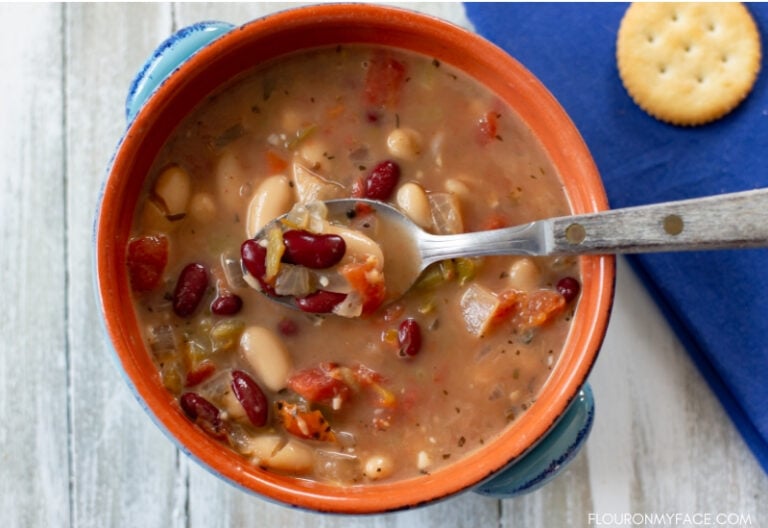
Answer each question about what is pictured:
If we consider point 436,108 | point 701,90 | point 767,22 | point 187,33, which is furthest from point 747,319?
point 187,33

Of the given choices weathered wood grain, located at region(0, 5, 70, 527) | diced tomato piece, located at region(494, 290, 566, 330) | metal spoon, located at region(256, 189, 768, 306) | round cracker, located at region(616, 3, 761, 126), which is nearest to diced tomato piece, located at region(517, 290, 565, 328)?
diced tomato piece, located at region(494, 290, 566, 330)

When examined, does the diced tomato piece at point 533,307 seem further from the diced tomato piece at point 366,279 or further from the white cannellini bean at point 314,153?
the white cannellini bean at point 314,153

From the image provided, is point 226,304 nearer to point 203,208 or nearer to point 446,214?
point 203,208

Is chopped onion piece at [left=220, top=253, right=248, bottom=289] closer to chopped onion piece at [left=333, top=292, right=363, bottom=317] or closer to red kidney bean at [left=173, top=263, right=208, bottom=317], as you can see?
red kidney bean at [left=173, top=263, right=208, bottom=317]

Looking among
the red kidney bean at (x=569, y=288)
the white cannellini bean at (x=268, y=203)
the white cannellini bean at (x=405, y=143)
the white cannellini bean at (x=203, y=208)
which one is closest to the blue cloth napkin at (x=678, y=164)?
the red kidney bean at (x=569, y=288)

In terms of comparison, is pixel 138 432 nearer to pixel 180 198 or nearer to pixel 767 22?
pixel 180 198

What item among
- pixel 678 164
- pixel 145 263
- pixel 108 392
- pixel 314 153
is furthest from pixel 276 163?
pixel 678 164

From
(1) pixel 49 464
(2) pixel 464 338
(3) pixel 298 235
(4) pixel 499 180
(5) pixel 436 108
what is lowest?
(1) pixel 49 464
